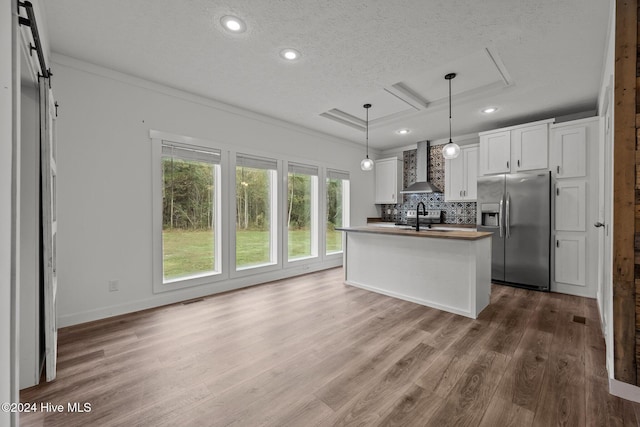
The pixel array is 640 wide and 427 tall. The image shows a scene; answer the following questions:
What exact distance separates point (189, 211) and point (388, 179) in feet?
14.1

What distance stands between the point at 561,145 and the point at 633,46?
2.63 m

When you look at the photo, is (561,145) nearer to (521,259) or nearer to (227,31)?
(521,259)

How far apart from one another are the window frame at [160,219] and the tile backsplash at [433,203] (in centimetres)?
409

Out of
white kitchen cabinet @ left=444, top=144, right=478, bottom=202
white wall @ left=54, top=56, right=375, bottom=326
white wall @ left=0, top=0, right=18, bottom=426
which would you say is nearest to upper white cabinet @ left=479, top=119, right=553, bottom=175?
white kitchen cabinet @ left=444, top=144, right=478, bottom=202

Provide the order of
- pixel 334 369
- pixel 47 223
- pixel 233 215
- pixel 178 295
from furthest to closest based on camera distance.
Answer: pixel 233 215
pixel 178 295
pixel 334 369
pixel 47 223

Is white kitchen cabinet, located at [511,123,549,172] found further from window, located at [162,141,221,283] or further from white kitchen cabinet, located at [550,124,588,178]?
window, located at [162,141,221,283]

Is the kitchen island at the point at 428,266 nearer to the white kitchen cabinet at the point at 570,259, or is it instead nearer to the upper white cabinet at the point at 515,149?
the white kitchen cabinet at the point at 570,259

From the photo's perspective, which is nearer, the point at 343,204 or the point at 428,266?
the point at 428,266

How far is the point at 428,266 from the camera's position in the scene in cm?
333

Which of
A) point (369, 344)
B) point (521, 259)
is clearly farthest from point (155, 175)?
point (521, 259)

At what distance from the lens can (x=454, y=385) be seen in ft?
6.01

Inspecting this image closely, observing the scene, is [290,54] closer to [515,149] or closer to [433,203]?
[515,149]

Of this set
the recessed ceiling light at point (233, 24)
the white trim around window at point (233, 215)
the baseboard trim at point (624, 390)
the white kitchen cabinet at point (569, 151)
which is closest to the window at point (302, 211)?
the white trim around window at point (233, 215)

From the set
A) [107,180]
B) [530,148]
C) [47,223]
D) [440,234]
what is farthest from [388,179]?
[47,223]
